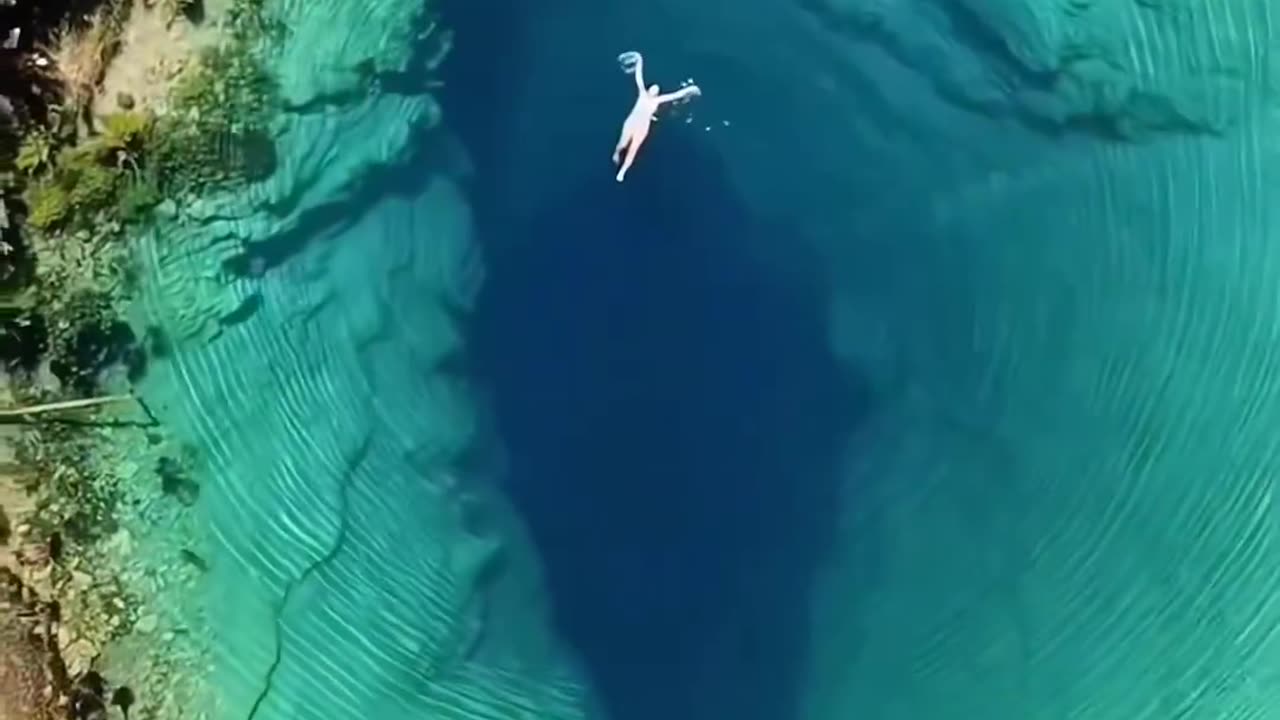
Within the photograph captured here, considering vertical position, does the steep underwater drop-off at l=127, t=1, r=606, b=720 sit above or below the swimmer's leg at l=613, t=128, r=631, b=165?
below

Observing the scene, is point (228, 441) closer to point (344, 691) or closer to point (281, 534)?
point (281, 534)

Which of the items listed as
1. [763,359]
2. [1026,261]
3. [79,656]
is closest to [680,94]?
[763,359]

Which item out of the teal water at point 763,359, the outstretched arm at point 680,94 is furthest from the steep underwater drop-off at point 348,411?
the outstretched arm at point 680,94

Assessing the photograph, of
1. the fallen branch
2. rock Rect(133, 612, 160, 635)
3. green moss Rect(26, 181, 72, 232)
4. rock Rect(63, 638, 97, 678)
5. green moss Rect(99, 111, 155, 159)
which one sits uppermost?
green moss Rect(99, 111, 155, 159)

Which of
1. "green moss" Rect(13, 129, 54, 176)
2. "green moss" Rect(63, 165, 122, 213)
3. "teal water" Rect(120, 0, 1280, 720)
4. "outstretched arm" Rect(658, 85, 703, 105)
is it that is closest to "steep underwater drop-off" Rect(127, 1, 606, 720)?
"teal water" Rect(120, 0, 1280, 720)

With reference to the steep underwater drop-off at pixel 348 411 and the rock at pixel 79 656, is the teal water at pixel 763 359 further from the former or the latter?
the rock at pixel 79 656

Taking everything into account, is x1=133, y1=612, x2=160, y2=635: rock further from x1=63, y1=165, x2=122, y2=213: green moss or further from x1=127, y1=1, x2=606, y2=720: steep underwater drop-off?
x1=63, y1=165, x2=122, y2=213: green moss

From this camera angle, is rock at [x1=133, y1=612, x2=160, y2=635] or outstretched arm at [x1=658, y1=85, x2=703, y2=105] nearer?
outstretched arm at [x1=658, y1=85, x2=703, y2=105]
